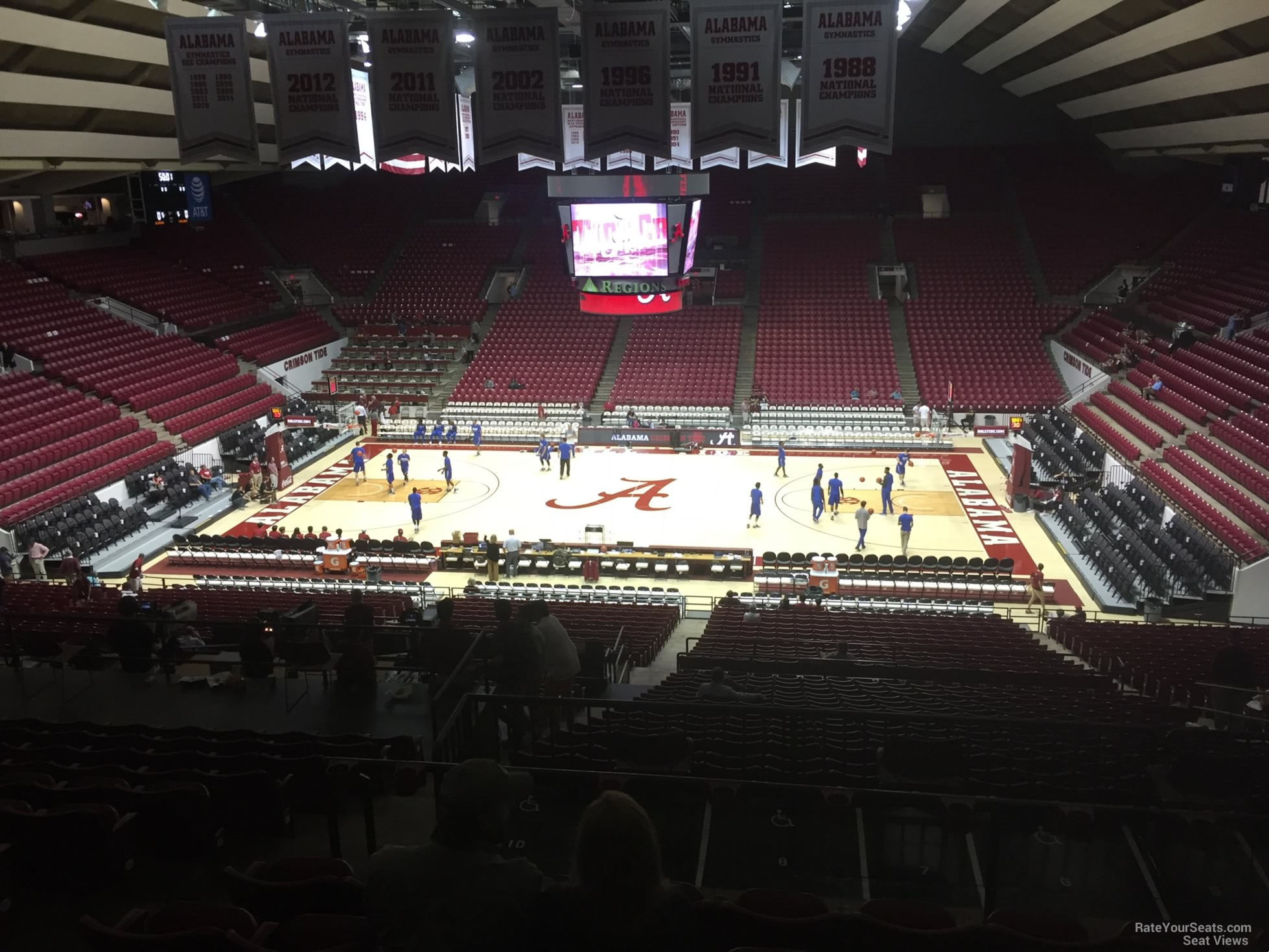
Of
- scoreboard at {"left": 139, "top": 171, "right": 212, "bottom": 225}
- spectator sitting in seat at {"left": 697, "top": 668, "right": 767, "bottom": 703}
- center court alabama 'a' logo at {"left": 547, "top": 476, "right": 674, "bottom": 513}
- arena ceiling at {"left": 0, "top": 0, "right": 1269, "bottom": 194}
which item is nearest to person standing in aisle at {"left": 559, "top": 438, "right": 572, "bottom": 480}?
center court alabama 'a' logo at {"left": 547, "top": 476, "right": 674, "bottom": 513}

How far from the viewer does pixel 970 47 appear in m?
35.6

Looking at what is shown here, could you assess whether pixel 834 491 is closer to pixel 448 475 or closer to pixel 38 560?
pixel 448 475

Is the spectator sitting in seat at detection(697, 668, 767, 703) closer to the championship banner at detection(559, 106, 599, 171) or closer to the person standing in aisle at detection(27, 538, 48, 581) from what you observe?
the championship banner at detection(559, 106, 599, 171)

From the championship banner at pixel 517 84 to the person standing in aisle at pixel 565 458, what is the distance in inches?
591

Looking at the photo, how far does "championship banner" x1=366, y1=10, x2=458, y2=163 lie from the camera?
43.3 ft

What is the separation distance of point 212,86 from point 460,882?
13946 mm

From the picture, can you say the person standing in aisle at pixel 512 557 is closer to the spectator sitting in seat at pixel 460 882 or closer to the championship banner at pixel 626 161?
the championship banner at pixel 626 161

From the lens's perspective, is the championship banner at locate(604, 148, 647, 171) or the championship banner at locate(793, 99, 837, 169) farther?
the championship banner at locate(604, 148, 647, 171)

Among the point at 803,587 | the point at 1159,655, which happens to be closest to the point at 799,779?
the point at 1159,655

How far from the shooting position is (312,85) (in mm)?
13727

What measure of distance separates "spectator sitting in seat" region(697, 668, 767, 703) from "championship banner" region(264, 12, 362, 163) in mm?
9584

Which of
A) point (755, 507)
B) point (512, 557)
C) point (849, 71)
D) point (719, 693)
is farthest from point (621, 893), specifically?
point (755, 507)

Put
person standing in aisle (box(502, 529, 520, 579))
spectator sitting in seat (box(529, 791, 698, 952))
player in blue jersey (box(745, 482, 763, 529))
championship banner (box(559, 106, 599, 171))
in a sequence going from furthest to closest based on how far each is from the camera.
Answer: player in blue jersey (box(745, 482, 763, 529)) < person standing in aisle (box(502, 529, 520, 579)) < championship banner (box(559, 106, 599, 171)) < spectator sitting in seat (box(529, 791, 698, 952))

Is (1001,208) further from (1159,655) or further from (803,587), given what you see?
(1159,655)
